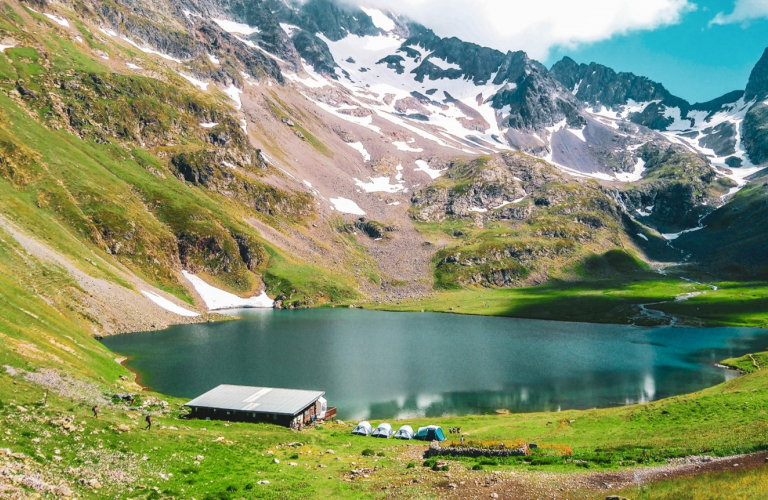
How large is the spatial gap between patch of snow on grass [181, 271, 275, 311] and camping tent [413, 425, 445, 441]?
127237 mm

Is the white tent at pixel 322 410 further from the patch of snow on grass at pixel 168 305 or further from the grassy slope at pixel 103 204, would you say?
the patch of snow on grass at pixel 168 305

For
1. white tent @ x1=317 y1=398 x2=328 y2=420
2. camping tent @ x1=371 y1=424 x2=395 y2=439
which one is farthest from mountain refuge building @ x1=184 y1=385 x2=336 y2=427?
camping tent @ x1=371 y1=424 x2=395 y2=439

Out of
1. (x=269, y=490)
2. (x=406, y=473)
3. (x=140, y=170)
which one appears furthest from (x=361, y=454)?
(x=140, y=170)

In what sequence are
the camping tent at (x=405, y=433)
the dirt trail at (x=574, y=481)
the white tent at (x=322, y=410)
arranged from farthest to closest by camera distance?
1. the white tent at (x=322, y=410)
2. the camping tent at (x=405, y=433)
3. the dirt trail at (x=574, y=481)

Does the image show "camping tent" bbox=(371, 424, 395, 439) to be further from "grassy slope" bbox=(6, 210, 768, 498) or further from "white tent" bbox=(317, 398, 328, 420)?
"white tent" bbox=(317, 398, 328, 420)

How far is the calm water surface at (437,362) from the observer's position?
70.0m

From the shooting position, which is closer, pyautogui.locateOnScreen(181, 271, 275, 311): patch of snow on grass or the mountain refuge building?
the mountain refuge building

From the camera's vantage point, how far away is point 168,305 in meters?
136

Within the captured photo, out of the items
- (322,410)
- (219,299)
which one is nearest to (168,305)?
(219,299)

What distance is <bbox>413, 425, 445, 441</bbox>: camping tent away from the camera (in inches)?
1848

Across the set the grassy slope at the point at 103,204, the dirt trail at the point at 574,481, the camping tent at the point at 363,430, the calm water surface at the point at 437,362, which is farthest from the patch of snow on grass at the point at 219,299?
the dirt trail at the point at 574,481

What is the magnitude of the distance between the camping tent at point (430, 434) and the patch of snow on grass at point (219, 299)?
417 feet

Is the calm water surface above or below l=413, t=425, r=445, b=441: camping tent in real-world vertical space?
above

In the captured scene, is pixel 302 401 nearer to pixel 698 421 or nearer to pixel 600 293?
pixel 698 421
